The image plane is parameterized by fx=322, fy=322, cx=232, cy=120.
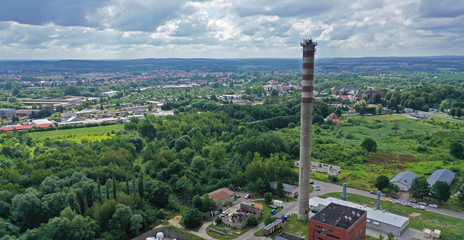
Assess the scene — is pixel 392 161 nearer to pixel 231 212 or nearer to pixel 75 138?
pixel 231 212

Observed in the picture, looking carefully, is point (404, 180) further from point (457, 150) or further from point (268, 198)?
point (268, 198)

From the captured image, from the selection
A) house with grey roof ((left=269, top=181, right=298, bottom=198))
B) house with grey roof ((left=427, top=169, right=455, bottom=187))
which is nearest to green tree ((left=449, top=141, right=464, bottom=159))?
house with grey roof ((left=427, top=169, right=455, bottom=187))

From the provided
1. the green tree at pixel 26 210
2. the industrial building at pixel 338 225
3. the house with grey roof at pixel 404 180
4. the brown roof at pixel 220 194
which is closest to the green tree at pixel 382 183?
the house with grey roof at pixel 404 180

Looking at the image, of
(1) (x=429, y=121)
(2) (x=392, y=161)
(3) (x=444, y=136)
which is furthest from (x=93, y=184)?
(1) (x=429, y=121)

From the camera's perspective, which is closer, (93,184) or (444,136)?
(93,184)

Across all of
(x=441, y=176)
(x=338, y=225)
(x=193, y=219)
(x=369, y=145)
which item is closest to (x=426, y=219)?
(x=441, y=176)

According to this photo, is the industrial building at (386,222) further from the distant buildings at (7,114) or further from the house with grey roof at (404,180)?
the distant buildings at (7,114)
